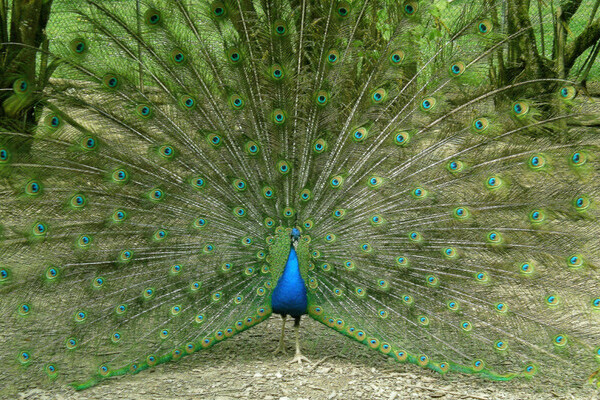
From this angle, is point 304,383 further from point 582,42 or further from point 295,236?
point 582,42

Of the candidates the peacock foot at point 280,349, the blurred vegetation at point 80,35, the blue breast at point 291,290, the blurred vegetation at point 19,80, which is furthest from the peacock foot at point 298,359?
the blurred vegetation at point 19,80

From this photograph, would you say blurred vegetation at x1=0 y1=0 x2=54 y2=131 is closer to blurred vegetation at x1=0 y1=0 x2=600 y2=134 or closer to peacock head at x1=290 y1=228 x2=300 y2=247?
blurred vegetation at x1=0 y1=0 x2=600 y2=134

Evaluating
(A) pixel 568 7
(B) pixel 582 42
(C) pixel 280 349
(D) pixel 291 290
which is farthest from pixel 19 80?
(B) pixel 582 42

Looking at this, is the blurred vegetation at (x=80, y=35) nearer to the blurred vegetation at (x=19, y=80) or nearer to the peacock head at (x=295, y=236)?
the blurred vegetation at (x=19, y=80)

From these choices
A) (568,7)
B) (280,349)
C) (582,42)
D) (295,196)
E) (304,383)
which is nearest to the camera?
(304,383)

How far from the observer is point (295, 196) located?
151 inches

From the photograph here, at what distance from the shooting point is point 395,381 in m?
3.75

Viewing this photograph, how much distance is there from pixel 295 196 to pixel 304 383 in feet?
3.82

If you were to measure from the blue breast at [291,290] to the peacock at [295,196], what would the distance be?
0.05 feet

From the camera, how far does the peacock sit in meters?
3.46

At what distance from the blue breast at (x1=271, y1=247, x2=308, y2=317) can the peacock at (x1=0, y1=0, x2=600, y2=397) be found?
1cm

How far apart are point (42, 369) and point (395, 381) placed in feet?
6.93

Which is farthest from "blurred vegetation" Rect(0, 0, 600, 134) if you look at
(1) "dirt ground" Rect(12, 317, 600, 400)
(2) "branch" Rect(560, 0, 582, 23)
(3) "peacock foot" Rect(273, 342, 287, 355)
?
(3) "peacock foot" Rect(273, 342, 287, 355)

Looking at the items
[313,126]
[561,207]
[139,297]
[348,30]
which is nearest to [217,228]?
[139,297]
